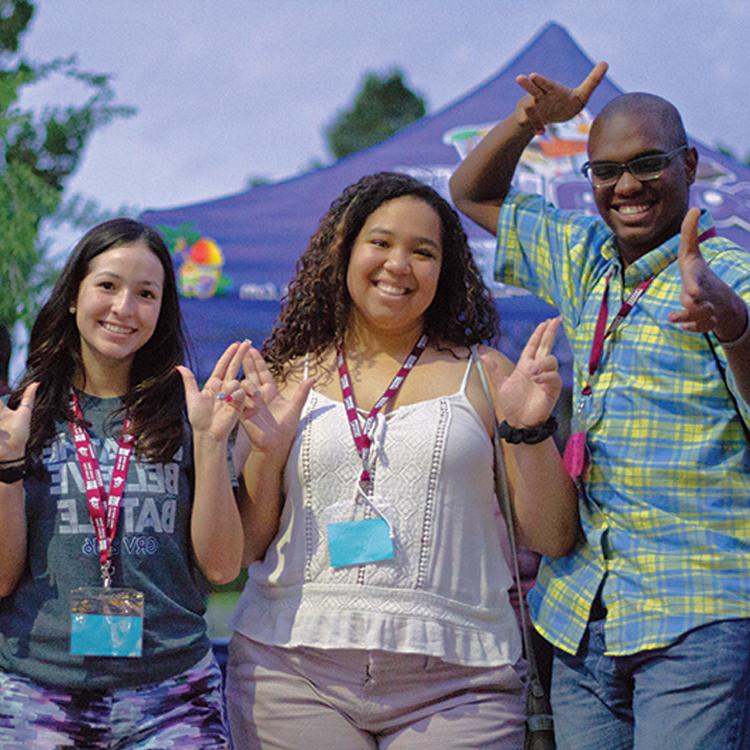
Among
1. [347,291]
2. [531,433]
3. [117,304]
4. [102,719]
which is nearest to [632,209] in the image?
[531,433]

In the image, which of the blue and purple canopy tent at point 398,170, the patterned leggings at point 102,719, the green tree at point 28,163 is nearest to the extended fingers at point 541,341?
the patterned leggings at point 102,719

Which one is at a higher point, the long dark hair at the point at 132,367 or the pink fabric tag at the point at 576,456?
the long dark hair at the point at 132,367

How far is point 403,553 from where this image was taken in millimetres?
2590

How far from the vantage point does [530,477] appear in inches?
99.9

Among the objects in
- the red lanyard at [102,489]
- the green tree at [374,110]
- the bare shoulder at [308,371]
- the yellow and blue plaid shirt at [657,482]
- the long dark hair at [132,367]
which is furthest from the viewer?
the green tree at [374,110]

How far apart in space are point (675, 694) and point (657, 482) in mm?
457

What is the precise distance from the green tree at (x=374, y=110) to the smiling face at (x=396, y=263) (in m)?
30.1

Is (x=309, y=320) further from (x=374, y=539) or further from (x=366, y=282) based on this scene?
(x=374, y=539)

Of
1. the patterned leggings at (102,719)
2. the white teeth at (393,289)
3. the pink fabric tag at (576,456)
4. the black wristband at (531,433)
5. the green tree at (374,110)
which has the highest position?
the green tree at (374,110)

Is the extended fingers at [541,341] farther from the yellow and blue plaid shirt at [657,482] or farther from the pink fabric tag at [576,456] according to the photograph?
the pink fabric tag at [576,456]

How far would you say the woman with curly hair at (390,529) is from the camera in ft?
8.34

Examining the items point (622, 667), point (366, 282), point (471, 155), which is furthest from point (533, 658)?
point (471, 155)

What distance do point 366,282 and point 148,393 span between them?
0.65m

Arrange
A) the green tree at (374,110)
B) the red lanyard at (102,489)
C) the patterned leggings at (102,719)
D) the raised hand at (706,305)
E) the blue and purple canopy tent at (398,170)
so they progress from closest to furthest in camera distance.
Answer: the raised hand at (706,305) → the patterned leggings at (102,719) → the red lanyard at (102,489) → the blue and purple canopy tent at (398,170) → the green tree at (374,110)
